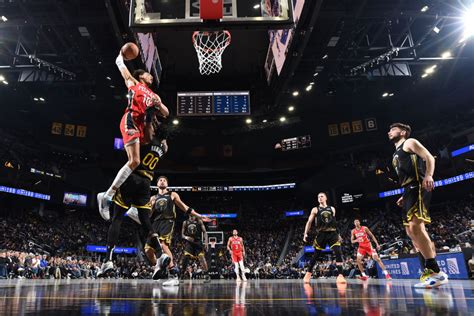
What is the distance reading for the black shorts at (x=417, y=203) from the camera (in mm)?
4336

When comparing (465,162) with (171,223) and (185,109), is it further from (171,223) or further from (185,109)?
(171,223)

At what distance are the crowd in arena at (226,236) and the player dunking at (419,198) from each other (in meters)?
10.8

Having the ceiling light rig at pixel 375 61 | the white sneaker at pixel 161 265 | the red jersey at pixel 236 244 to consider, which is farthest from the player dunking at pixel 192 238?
the ceiling light rig at pixel 375 61

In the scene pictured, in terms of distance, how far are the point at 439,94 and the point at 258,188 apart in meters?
17.3

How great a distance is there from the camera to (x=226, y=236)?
31797 mm

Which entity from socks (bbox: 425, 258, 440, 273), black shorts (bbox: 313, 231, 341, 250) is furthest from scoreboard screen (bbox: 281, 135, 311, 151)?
socks (bbox: 425, 258, 440, 273)

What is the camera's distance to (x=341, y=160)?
26.4 meters

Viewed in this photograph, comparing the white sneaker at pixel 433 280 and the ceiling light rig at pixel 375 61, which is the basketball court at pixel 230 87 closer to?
the ceiling light rig at pixel 375 61

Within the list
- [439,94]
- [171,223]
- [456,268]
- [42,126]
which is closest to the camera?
[171,223]

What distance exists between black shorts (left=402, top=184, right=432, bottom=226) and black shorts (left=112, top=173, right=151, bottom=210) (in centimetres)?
348

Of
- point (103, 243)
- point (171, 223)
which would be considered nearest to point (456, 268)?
point (171, 223)

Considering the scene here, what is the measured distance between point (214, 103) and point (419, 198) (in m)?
12.6

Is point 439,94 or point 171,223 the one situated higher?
point 439,94

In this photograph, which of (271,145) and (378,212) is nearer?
(378,212)
